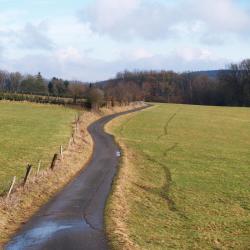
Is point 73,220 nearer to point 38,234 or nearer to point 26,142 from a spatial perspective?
point 38,234

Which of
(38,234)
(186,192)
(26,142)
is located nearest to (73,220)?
(38,234)

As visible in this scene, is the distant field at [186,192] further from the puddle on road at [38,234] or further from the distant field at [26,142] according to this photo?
the distant field at [26,142]

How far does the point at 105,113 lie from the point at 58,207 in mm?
73892

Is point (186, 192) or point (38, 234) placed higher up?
point (38, 234)

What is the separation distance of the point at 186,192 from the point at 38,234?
13.5m

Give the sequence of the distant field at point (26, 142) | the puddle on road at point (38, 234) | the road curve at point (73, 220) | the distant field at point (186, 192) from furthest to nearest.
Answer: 1. the distant field at point (26, 142)
2. the distant field at point (186, 192)
3. the road curve at point (73, 220)
4. the puddle on road at point (38, 234)

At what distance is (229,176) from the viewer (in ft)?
121

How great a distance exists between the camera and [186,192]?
30.0m

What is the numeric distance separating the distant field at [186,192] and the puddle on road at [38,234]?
7.84 ft

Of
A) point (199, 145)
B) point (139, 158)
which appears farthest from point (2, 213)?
point (199, 145)

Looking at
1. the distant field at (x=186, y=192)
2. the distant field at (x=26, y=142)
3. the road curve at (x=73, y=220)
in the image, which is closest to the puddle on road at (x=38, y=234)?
the road curve at (x=73, y=220)

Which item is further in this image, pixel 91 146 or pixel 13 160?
pixel 91 146

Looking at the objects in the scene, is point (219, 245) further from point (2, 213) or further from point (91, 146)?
point (91, 146)

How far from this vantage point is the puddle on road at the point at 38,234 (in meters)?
17.0
